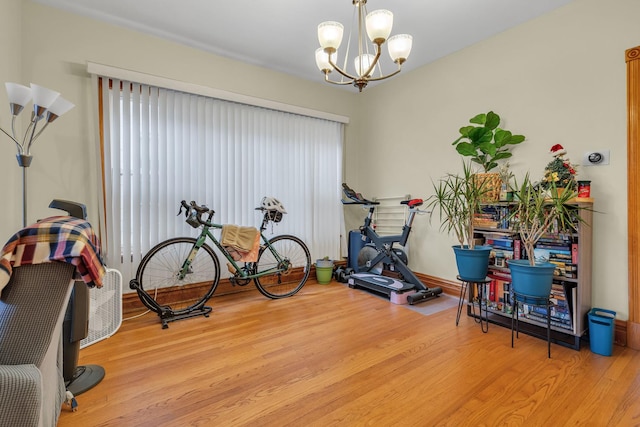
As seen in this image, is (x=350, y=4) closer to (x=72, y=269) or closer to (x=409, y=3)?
(x=409, y=3)

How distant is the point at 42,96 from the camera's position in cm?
181

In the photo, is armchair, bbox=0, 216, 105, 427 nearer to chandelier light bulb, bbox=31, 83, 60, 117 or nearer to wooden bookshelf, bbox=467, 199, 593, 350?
chandelier light bulb, bbox=31, 83, 60, 117

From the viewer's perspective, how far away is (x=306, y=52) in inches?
127

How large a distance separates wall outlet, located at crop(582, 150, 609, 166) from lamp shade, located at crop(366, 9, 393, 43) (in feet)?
6.15

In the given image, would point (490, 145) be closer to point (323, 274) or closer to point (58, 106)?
point (323, 274)

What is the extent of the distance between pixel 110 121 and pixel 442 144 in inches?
133

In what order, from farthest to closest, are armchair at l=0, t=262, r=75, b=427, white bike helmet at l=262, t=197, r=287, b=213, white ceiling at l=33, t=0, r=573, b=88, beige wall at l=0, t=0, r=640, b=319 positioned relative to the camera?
white bike helmet at l=262, t=197, r=287, b=213 → white ceiling at l=33, t=0, r=573, b=88 → beige wall at l=0, t=0, r=640, b=319 → armchair at l=0, t=262, r=75, b=427

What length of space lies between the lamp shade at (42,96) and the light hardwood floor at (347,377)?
165 centimetres

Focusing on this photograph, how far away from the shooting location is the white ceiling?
244cm

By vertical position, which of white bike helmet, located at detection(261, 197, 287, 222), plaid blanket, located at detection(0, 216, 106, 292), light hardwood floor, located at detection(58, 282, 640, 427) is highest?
white bike helmet, located at detection(261, 197, 287, 222)

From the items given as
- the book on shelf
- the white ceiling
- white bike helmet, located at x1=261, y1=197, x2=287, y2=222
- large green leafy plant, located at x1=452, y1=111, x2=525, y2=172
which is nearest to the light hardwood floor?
the book on shelf

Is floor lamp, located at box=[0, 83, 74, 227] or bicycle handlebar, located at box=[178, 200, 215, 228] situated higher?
floor lamp, located at box=[0, 83, 74, 227]

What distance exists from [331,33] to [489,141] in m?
1.77

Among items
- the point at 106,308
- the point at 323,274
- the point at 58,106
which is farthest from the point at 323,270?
the point at 58,106
